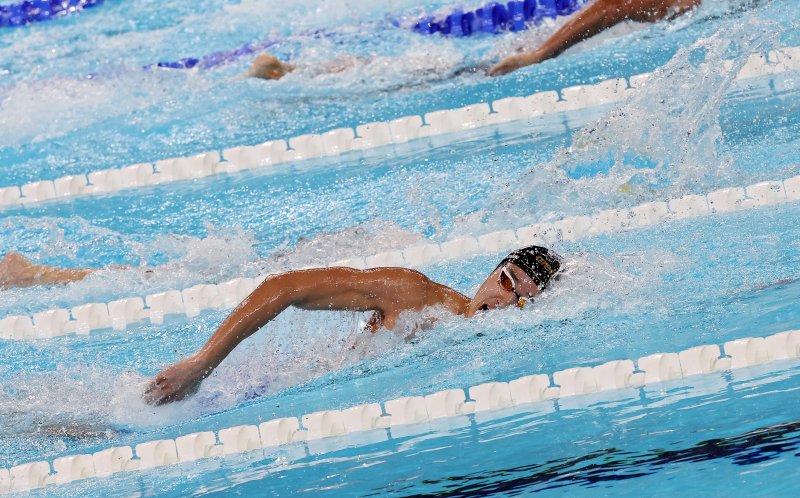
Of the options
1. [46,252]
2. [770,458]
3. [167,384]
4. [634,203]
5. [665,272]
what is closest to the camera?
[770,458]

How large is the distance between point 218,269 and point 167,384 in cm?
148

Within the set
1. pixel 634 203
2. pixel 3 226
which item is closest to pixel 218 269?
pixel 3 226

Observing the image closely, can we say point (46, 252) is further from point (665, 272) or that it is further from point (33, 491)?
point (665, 272)

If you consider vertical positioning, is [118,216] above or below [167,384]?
above

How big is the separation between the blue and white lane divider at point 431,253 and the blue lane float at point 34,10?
4.12 m

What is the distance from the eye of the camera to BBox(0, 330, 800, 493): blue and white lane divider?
3.23m

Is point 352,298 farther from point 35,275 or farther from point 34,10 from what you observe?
point 34,10

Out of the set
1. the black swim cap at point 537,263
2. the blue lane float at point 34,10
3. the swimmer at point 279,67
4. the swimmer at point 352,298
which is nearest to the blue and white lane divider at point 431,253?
the black swim cap at point 537,263

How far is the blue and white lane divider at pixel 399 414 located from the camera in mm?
3232

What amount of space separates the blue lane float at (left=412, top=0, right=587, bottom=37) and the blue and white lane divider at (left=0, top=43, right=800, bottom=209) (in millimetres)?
1016

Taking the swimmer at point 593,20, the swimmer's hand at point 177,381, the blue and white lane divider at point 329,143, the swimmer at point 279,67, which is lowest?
the swimmer's hand at point 177,381

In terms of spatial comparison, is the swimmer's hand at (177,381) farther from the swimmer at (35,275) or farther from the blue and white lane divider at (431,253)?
the swimmer at (35,275)

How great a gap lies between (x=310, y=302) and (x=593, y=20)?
322 centimetres

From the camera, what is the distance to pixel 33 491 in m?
3.20
